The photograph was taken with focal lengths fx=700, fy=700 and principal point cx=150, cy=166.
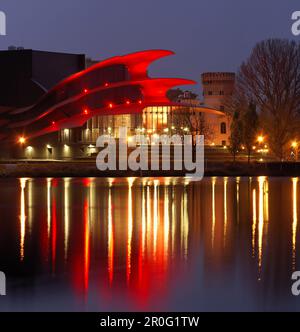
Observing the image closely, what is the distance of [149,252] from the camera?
43.7 feet

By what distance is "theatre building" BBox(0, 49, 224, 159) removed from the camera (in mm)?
61281

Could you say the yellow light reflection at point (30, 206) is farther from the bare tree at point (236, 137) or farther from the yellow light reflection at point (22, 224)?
the bare tree at point (236, 137)

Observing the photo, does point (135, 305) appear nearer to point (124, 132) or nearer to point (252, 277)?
point (252, 277)

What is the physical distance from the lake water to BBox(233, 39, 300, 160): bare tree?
94.6 feet

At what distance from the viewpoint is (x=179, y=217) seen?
18.5 metres

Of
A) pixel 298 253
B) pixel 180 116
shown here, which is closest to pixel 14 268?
pixel 298 253

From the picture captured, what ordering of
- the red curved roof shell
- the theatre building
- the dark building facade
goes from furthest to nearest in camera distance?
1. the dark building facade
2. the theatre building
3. the red curved roof shell

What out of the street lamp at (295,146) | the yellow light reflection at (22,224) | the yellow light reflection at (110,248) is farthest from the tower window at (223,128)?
the yellow light reflection at (110,248)

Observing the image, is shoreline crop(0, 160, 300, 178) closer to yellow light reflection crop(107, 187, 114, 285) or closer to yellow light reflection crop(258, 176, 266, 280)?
yellow light reflection crop(258, 176, 266, 280)

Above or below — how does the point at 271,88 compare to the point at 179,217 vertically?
above

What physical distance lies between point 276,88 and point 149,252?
1652 inches

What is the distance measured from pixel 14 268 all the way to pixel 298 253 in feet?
17.2

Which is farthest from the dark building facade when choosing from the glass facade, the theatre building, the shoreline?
the shoreline

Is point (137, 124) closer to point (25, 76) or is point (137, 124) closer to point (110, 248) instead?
point (25, 76)
